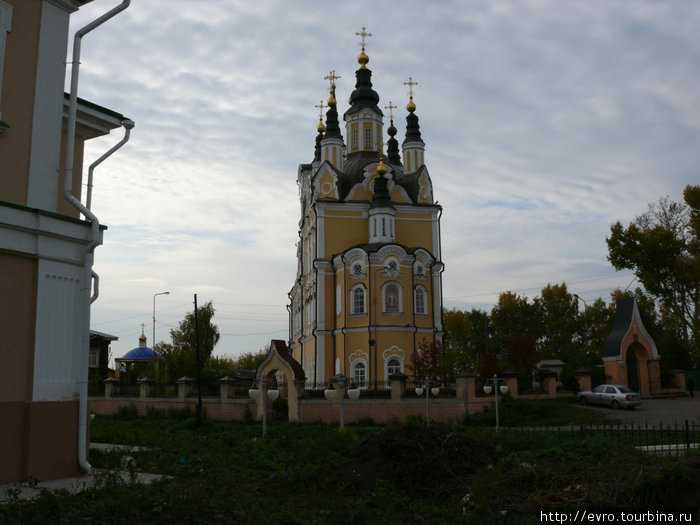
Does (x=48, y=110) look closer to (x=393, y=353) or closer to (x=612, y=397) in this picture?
(x=612, y=397)

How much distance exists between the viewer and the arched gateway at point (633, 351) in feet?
104

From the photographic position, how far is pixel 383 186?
37281 mm

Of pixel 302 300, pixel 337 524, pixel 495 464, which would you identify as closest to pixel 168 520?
pixel 337 524

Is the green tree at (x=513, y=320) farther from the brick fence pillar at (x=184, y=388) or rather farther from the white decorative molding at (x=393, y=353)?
the brick fence pillar at (x=184, y=388)

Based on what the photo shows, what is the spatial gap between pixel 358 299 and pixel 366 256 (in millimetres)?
2357

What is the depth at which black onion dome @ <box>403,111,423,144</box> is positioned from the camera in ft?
138

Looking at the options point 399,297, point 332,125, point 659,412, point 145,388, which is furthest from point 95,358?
point 659,412

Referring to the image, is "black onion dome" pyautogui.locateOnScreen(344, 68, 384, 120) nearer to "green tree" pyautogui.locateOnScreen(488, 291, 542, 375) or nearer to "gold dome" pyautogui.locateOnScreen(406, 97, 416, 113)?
"gold dome" pyautogui.locateOnScreen(406, 97, 416, 113)

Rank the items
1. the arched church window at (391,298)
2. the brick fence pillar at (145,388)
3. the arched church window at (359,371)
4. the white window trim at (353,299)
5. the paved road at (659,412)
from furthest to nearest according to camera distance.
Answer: the white window trim at (353,299) → the arched church window at (391,298) → the arched church window at (359,371) → the brick fence pillar at (145,388) → the paved road at (659,412)

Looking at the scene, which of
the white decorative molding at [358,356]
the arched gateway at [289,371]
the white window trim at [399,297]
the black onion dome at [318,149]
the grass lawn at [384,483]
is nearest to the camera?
the grass lawn at [384,483]

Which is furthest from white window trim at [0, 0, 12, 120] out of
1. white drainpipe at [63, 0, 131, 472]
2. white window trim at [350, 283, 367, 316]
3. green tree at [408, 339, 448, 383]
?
white window trim at [350, 283, 367, 316]

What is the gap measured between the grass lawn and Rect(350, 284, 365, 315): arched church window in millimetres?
21692

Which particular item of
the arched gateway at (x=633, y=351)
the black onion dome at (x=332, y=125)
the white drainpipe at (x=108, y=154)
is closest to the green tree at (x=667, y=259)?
the arched gateway at (x=633, y=351)

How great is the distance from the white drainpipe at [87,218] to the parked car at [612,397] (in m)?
21.9
